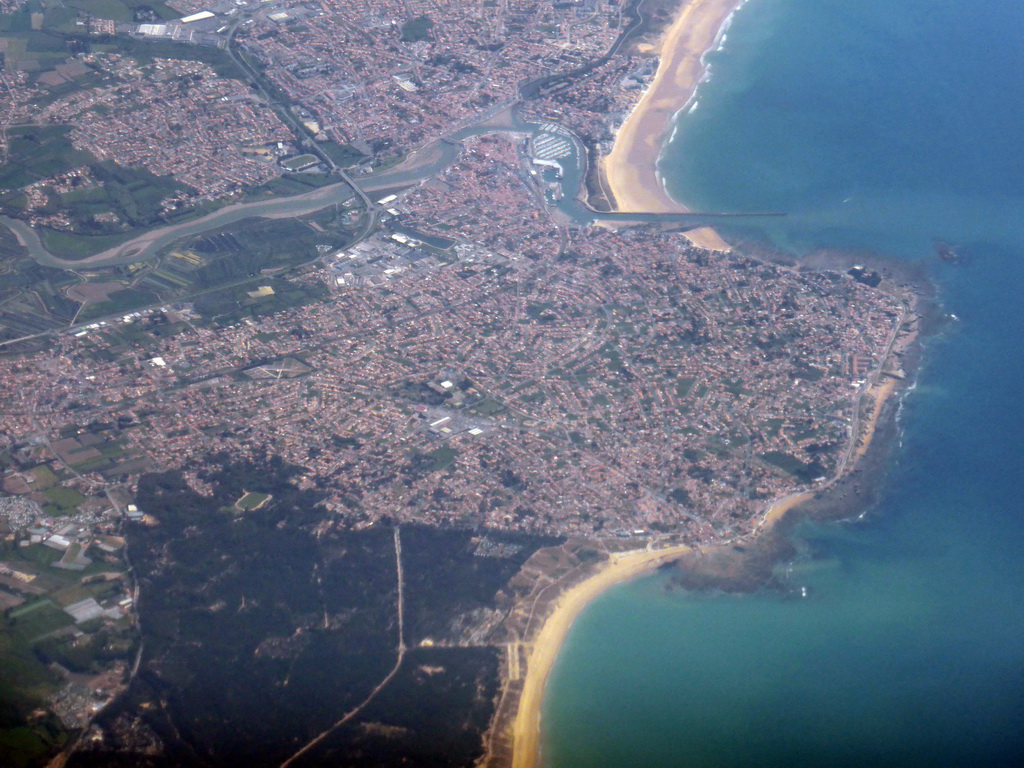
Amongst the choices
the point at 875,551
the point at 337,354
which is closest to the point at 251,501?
the point at 337,354

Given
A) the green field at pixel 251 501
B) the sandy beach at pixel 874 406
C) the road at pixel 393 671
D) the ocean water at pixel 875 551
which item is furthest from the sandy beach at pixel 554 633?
the green field at pixel 251 501

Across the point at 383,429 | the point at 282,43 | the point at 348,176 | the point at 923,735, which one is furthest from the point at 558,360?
the point at 282,43

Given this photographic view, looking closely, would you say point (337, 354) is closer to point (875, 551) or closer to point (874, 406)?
point (874, 406)

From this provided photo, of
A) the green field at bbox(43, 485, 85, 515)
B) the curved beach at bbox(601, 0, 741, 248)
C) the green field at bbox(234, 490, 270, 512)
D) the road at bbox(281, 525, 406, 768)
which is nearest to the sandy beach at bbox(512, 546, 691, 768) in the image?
→ the road at bbox(281, 525, 406, 768)

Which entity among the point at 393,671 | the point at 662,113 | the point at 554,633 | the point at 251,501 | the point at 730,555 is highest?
the point at 662,113

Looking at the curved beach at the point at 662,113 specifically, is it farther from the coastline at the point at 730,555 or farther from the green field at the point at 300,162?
the green field at the point at 300,162

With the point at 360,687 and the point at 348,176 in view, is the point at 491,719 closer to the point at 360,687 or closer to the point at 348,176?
the point at 360,687

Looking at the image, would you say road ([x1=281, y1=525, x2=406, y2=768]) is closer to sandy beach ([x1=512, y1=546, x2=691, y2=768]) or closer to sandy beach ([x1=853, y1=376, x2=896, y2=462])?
sandy beach ([x1=512, y1=546, x2=691, y2=768])
